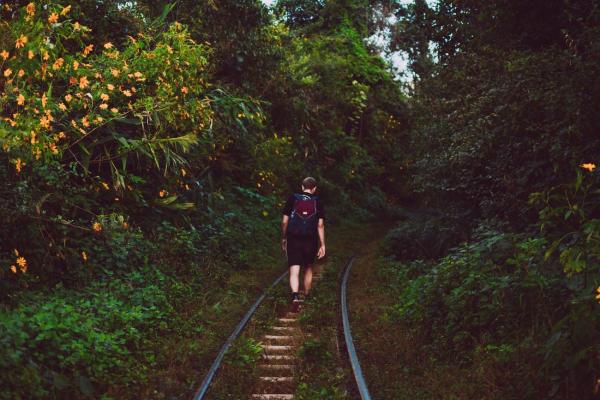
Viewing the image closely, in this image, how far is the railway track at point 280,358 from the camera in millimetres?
5848

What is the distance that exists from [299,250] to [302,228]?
0.37 m

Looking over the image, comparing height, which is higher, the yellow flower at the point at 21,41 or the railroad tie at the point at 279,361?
the yellow flower at the point at 21,41

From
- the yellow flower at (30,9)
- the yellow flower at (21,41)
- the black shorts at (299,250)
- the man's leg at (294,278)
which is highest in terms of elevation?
the yellow flower at (30,9)

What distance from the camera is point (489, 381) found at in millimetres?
5738

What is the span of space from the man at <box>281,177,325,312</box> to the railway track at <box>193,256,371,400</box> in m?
0.81

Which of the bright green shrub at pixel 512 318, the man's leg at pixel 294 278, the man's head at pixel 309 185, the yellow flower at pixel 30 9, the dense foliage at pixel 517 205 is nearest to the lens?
the bright green shrub at pixel 512 318

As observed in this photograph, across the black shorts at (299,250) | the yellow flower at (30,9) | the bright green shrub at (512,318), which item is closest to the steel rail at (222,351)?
the black shorts at (299,250)

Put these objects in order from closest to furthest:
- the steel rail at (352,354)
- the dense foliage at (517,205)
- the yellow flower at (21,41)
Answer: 1. the dense foliage at (517,205)
2. the steel rail at (352,354)
3. the yellow flower at (21,41)

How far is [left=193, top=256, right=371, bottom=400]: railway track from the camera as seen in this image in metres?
5.85

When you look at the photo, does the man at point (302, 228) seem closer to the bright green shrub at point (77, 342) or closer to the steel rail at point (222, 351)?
the steel rail at point (222, 351)

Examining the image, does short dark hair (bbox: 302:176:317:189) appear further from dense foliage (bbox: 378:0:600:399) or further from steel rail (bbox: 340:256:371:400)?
dense foliage (bbox: 378:0:600:399)

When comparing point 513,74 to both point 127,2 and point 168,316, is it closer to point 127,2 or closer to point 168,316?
point 168,316

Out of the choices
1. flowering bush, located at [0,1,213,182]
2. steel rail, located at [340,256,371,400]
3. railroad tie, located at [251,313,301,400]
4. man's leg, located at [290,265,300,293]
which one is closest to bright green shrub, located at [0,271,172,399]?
railroad tie, located at [251,313,301,400]

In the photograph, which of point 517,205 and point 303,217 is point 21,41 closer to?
point 303,217
